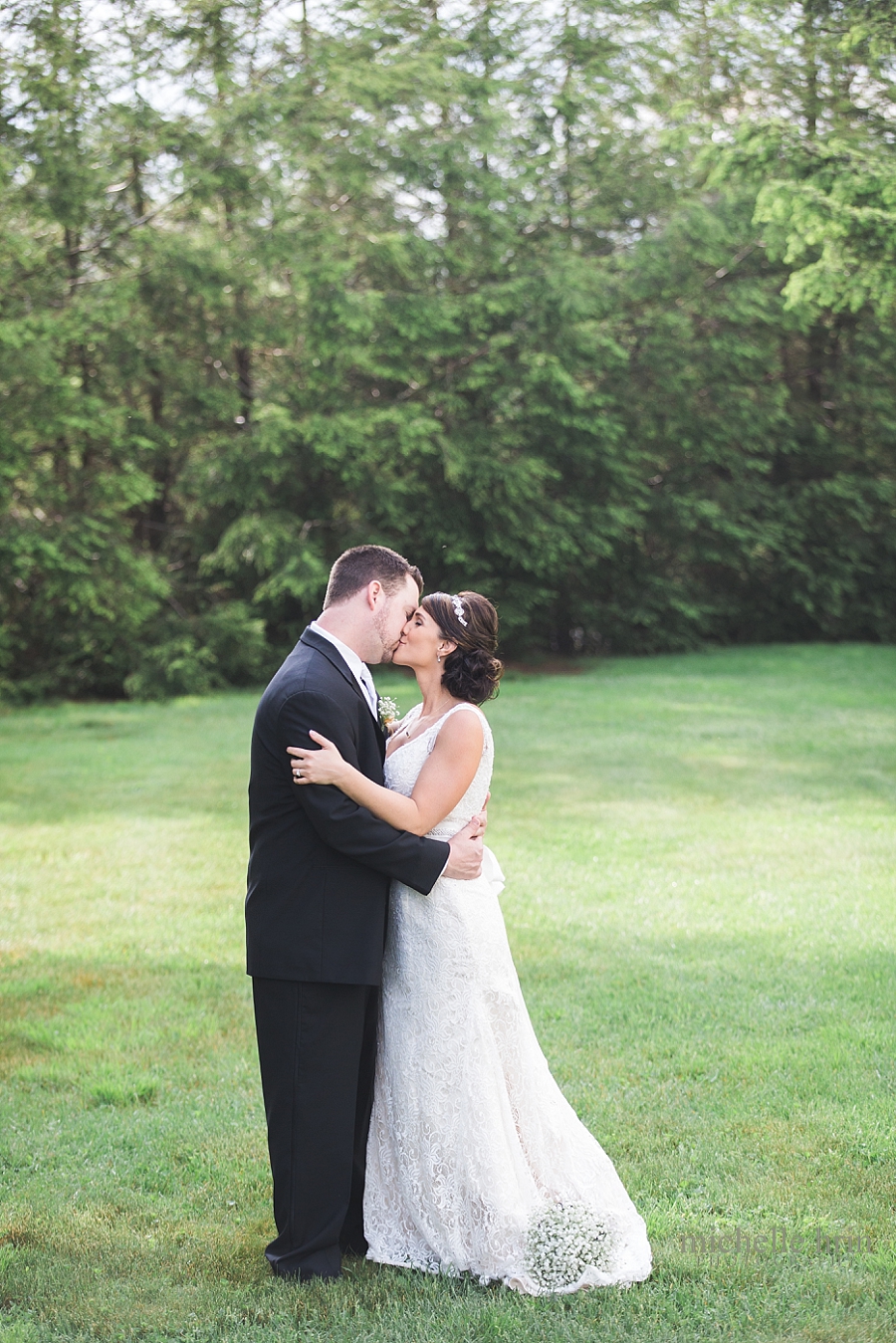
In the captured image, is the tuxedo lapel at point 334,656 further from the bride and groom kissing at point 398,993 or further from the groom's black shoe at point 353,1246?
the groom's black shoe at point 353,1246

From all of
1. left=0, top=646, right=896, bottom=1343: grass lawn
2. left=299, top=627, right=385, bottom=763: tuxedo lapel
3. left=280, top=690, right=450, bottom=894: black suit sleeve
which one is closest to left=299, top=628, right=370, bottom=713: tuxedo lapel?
left=299, top=627, right=385, bottom=763: tuxedo lapel

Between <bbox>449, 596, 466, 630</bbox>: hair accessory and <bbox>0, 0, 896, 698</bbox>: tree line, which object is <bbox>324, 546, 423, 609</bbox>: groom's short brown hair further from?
<bbox>0, 0, 896, 698</bbox>: tree line

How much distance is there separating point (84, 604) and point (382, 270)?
8.65 metres

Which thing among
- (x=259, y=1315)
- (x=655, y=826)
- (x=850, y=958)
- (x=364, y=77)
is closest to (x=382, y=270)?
(x=364, y=77)

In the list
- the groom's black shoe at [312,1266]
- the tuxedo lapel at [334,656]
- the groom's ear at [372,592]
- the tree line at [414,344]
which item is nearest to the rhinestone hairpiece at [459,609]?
the groom's ear at [372,592]

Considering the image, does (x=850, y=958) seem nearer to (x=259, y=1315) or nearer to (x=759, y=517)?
Result: (x=259, y=1315)

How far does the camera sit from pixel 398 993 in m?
3.76

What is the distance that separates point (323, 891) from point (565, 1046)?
270cm

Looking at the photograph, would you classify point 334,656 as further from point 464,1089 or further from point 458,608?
point 464,1089

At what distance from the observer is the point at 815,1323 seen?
346 centimetres

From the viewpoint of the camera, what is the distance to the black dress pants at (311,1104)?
11.7 ft

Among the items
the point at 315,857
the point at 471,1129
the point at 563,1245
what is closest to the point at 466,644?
the point at 315,857

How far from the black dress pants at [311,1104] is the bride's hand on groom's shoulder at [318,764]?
0.63 m

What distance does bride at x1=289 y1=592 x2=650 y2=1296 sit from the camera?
11.9 ft
